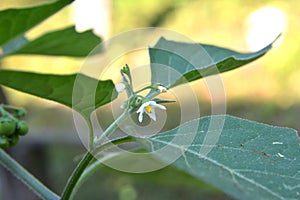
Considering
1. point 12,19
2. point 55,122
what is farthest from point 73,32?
point 55,122

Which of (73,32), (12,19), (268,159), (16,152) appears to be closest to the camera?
(268,159)

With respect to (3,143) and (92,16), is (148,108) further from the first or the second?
(92,16)

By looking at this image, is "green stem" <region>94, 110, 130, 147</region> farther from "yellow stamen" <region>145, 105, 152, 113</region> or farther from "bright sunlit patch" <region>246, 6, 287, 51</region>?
"bright sunlit patch" <region>246, 6, 287, 51</region>

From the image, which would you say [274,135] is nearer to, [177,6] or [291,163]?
[291,163]

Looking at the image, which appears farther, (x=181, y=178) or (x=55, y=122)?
(x=55, y=122)

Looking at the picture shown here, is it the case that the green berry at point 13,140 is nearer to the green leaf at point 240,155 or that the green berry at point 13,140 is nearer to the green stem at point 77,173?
the green stem at point 77,173

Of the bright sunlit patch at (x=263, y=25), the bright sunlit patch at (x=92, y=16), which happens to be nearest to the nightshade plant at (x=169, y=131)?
the bright sunlit patch at (x=92, y=16)

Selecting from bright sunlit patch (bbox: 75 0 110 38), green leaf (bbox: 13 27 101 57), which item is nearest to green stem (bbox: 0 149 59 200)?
green leaf (bbox: 13 27 101 57)
